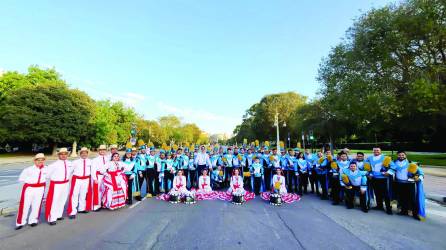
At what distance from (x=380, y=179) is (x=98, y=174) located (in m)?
8.40

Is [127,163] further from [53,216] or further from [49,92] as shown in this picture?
[49,92]

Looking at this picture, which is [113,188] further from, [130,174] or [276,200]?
[276,200]

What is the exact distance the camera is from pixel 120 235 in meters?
5.58

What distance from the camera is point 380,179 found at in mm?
7707

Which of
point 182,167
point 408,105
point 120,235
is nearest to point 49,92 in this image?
point 182,167

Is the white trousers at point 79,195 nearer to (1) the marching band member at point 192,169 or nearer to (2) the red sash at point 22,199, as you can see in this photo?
(2) the red sash at point 22,199

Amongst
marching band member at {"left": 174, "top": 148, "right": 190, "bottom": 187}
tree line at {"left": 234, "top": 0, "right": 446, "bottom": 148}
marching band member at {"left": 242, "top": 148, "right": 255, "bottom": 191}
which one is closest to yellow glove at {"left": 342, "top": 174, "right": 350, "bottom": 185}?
marching band member at {"left": 242, "top": 148, "right": 255, "bottom": 191}

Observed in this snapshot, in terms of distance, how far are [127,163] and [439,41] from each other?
2151cm

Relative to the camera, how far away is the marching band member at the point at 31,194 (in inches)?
251

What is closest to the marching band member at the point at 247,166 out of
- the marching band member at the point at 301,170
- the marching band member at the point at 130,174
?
the marching band member at the point at 301,170

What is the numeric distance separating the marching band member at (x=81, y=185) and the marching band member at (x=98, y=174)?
0.14 metres

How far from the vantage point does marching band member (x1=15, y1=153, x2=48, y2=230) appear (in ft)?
20.9

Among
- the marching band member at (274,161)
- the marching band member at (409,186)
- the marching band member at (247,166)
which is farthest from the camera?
the marching band member at (247,166)

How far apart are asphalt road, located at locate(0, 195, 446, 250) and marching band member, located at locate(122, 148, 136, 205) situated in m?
0.93
